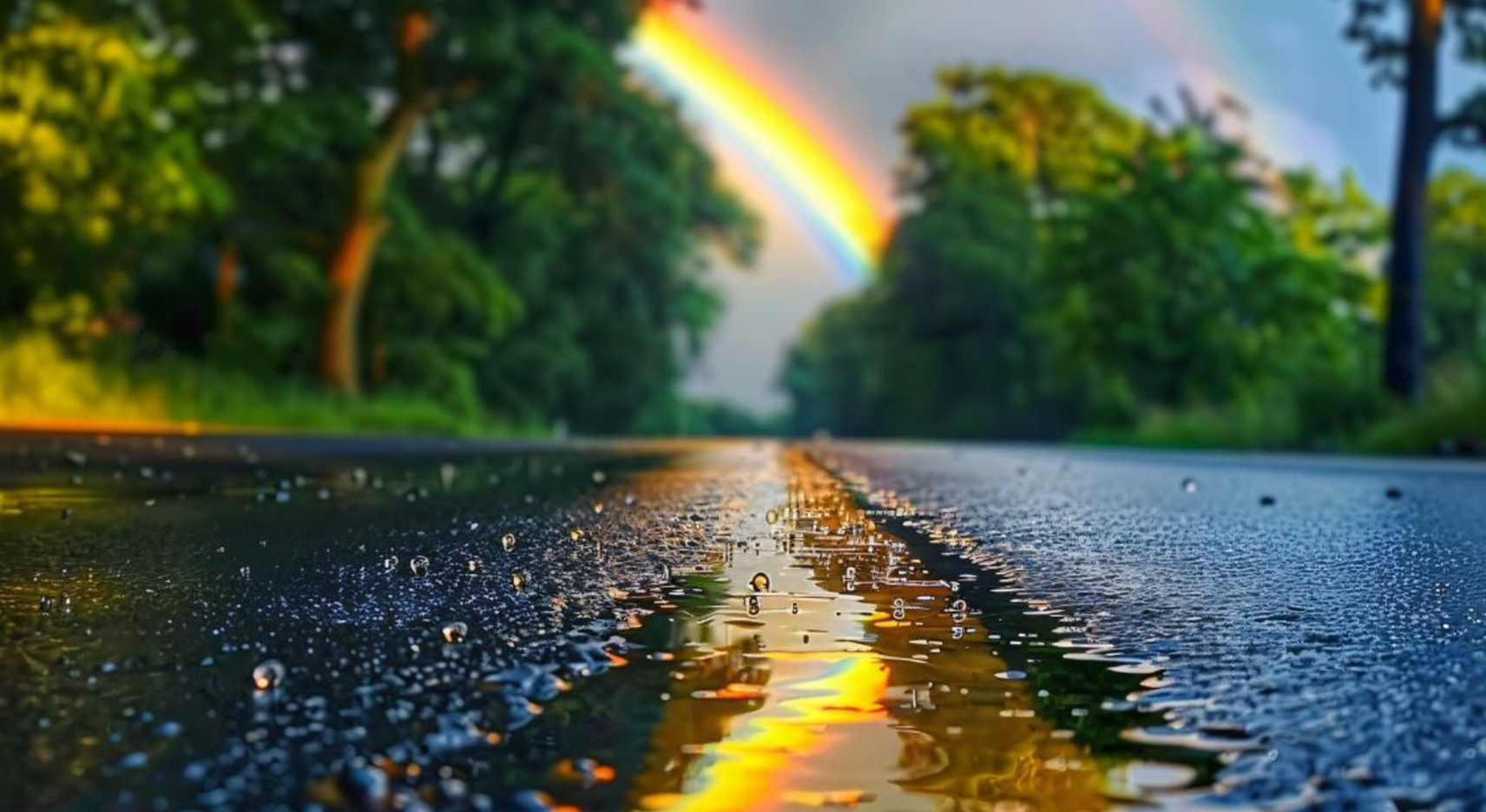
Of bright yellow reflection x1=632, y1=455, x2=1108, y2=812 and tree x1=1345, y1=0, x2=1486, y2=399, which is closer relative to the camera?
bright yellow reflection x1=632, y1=455, x2=1108, y2=812

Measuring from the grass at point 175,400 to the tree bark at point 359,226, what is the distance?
0.88 meters

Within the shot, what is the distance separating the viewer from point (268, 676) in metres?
3.30

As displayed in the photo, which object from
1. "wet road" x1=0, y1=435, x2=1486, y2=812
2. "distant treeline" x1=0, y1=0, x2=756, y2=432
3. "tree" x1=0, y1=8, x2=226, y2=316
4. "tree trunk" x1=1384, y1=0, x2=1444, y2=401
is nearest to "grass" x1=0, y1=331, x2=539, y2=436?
"distant treeline" x1=0, y1=0, x2=756, y2=432

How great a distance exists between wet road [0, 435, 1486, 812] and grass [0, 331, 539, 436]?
1404 centimetres

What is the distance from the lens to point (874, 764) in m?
2.67

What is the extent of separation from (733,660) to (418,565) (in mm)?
2144

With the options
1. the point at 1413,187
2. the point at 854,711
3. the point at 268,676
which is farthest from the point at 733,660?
the point at 1413,187

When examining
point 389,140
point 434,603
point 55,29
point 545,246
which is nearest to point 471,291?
point 389,140

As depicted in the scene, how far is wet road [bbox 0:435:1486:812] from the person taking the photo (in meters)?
2.55

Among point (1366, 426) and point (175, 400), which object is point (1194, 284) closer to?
point (1366, 426)

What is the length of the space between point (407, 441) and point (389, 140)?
14.6 meters

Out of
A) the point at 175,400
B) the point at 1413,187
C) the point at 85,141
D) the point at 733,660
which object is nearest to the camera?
the point at 733,660

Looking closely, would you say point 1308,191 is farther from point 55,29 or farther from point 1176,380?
point 55,29

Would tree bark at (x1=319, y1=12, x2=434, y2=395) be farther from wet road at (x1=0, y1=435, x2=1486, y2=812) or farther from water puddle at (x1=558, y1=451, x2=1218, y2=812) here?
water puddle at (x1=558, y1=451, x2=1218, y2=812)
